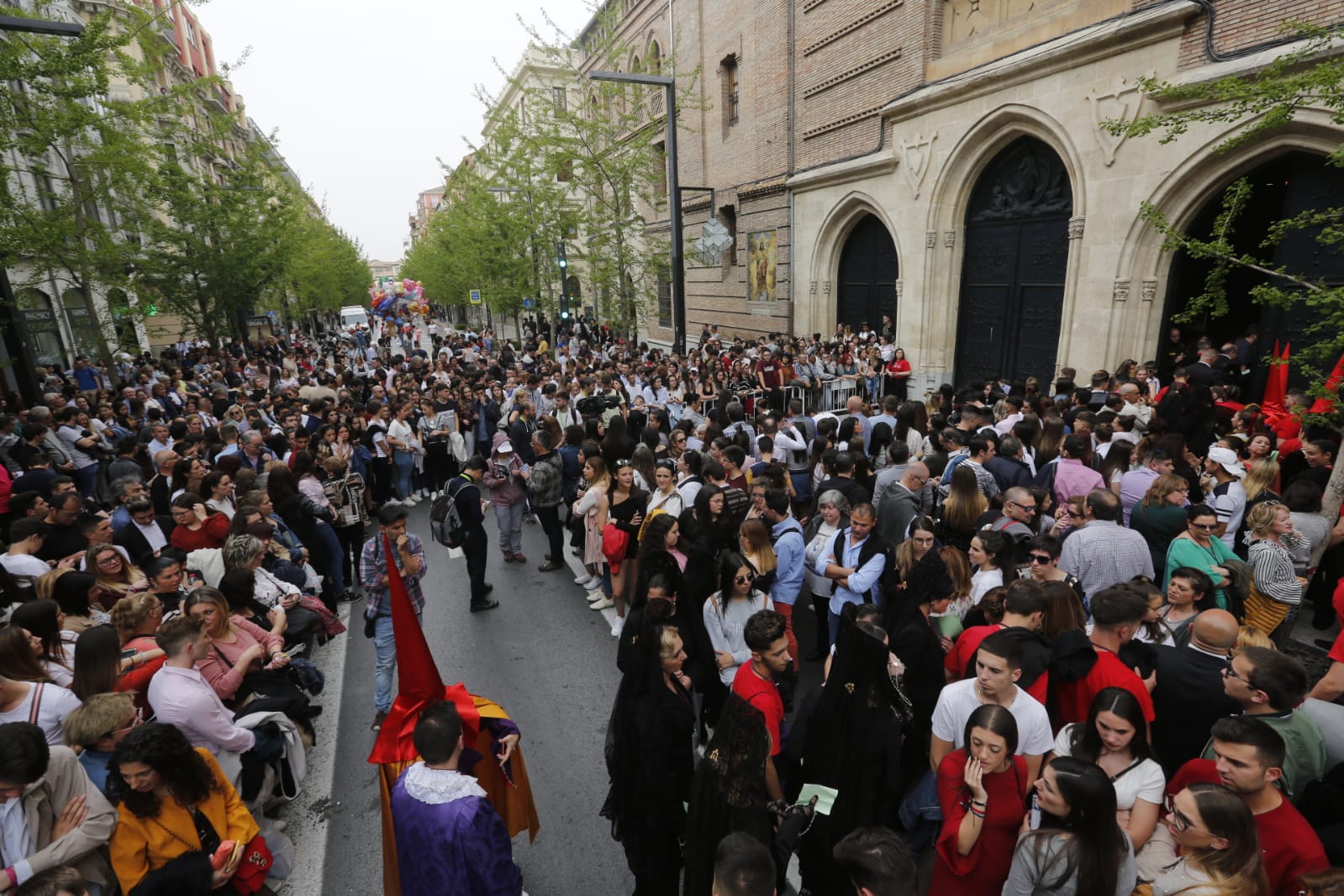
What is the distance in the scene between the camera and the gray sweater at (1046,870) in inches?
89.4

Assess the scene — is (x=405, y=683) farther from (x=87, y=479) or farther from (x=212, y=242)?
(x=212, y=242)

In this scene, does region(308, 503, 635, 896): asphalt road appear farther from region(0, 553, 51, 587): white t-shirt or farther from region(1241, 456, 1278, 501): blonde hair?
region(1241, 456, 1278, 501): blonde hair

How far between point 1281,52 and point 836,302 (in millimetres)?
10796

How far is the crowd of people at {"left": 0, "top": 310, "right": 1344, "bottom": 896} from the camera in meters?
2.61

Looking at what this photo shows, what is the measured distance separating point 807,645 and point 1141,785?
3702mm

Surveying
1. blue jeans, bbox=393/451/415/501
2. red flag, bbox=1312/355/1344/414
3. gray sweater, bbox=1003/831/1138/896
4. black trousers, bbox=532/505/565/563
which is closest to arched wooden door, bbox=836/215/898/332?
red flag, bbox=1312/355/1344/414

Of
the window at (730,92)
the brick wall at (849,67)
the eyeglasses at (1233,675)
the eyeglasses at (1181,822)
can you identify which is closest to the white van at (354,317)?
the window at (730,92)

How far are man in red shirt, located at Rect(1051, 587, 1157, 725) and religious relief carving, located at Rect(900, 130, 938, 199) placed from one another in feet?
41.8

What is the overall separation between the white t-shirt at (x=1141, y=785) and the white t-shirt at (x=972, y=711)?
1.11 ft

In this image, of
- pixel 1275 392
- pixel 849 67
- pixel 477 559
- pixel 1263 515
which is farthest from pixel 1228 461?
pixel 849 67

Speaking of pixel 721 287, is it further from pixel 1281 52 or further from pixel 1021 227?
pixel 1281 52

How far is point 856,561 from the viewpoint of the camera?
4.92m

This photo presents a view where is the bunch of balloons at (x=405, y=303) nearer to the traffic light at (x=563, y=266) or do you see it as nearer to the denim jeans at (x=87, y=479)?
the traffic light at (x=563, y=266)

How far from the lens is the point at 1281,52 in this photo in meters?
7.98
